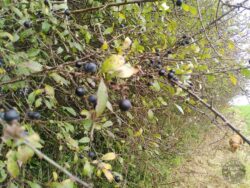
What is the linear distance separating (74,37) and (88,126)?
613 mm

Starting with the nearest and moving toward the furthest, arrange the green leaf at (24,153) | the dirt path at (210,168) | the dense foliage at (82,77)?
the green leaf at (24,153)
the dense foliage at (82,77)
the dirt path at (210,168)

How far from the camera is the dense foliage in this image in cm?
105

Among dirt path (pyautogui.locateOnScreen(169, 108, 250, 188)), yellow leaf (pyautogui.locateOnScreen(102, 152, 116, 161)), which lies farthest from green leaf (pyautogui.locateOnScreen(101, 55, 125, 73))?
dirt path (pyautogui.locateOnScreen(169, 108, 250, 188))

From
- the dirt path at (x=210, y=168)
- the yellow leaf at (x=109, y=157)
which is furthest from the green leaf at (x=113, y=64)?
the dirt path at (x=210, y=168)

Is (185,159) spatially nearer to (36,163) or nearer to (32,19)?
(36,163)

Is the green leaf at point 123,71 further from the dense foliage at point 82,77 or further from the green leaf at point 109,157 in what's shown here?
the green leaf at point 109,157

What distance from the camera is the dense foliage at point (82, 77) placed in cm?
105

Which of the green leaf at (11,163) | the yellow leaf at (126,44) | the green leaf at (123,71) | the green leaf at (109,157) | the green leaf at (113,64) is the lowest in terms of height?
the green leaf at (11,163)

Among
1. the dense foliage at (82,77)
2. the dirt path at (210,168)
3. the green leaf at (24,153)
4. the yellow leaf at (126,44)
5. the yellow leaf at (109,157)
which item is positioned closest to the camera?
the green leaf at (24,153)

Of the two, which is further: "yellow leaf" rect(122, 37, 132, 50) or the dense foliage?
"yellow leaf" rect(122, 37, 132, 50)

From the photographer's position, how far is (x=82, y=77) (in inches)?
43.8

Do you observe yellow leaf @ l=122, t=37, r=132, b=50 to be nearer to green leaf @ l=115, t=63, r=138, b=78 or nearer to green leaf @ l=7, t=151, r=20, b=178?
green leaf @ l=115, t=63, r=138, b=78

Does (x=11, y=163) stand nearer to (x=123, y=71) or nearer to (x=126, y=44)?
(x=123, y=71)

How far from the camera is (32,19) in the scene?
1849 millimetres
